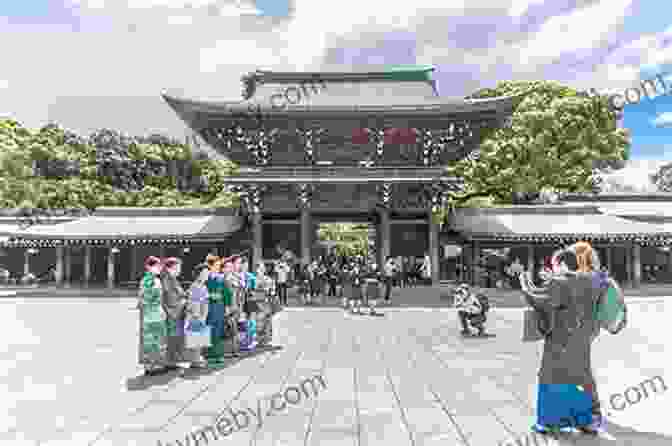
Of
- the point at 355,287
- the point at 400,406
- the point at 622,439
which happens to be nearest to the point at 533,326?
the point at 622,439

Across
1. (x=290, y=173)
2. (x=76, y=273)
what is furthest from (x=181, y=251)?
(x=290, y=173)

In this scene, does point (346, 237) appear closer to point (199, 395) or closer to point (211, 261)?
point (211, 261)

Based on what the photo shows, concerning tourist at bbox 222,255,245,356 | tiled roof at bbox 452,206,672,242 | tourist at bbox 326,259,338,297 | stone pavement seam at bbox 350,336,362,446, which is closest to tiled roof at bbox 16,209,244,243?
tourist at bbox 326,259,338,297

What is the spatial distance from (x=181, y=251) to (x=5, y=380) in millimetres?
18925

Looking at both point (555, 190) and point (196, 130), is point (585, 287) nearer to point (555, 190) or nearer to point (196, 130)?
point (196, 130)

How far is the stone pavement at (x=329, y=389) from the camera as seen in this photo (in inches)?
199

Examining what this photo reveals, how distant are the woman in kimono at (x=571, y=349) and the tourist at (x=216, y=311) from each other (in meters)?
5.38

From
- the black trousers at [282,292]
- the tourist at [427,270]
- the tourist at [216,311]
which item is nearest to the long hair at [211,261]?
the tourist at [216,311]

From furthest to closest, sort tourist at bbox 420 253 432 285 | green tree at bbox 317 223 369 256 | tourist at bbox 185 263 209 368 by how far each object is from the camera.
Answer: green tree at bbox 317 223 369 256 → tourist at bbox 420 253 432 285 → tourist at bbox 185 263 209 368

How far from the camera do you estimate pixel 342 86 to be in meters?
28.6

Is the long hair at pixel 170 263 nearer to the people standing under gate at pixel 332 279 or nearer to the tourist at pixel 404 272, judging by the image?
the people standing under gate at pixel 332 279

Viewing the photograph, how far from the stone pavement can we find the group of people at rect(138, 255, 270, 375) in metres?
0.46

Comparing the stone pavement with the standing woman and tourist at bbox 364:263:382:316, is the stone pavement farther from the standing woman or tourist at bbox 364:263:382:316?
tourist at bbox 364:263:382:316

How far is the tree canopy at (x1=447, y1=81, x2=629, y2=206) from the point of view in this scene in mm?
33062
